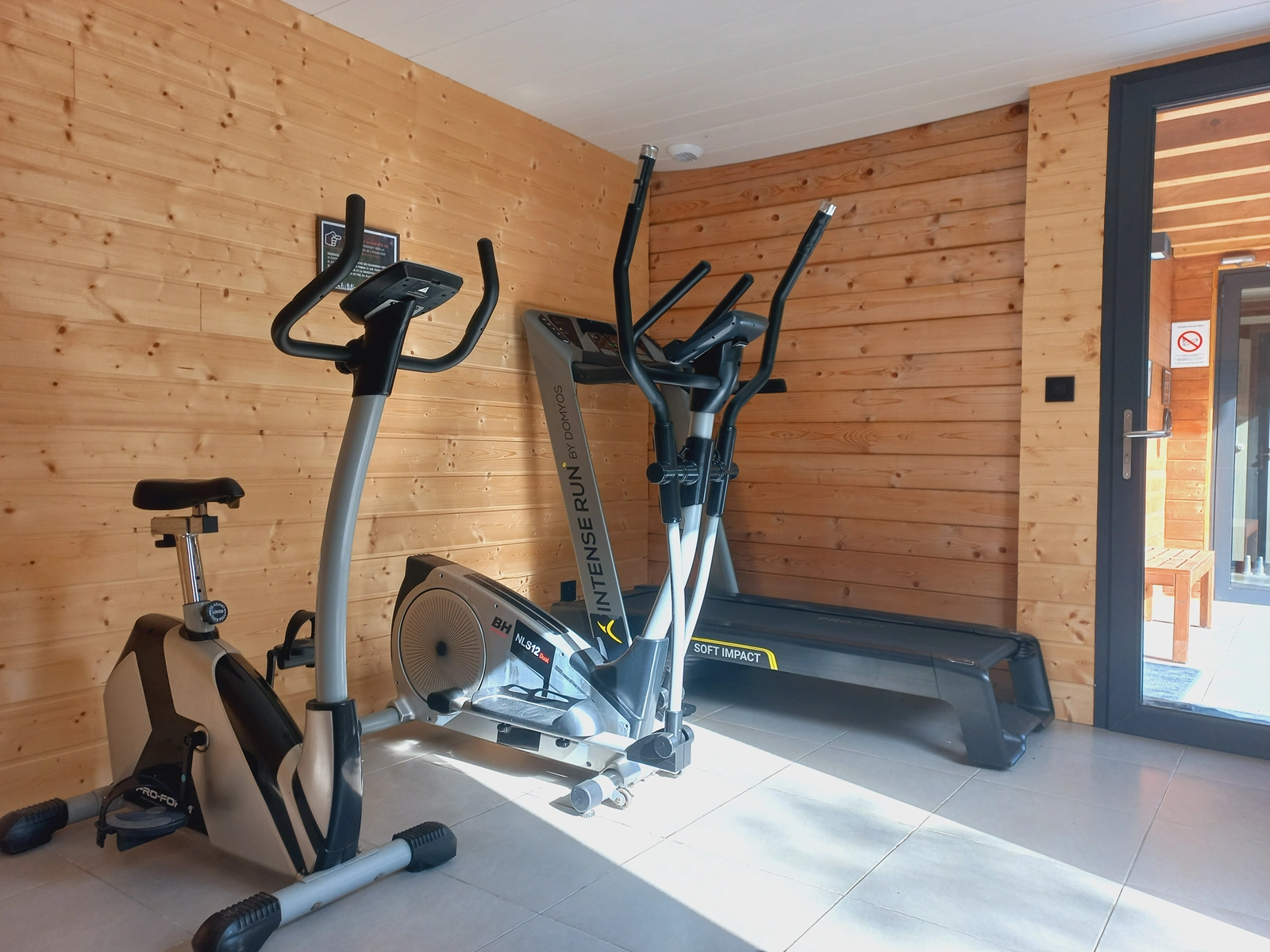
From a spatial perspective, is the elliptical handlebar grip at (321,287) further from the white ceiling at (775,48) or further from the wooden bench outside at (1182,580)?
the wooden bench outside at (1182,580)

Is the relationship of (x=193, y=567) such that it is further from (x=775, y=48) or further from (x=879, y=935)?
(x=775, y=48)

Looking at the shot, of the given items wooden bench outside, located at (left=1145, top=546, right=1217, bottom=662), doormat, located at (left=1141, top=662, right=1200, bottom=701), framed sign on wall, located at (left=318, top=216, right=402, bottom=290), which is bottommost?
doormat, located at (left=1141, top=662, right=1200, bottom=701)

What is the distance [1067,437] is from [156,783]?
3.14 metres

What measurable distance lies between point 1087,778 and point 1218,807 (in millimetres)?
336

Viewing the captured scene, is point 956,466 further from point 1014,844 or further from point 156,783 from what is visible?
point 156,783

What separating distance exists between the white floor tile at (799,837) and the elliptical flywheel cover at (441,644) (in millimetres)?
927

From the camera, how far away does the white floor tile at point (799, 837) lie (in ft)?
6.79

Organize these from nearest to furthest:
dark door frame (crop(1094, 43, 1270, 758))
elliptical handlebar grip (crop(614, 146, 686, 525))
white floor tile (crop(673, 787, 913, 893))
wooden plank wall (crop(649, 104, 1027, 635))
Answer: white floor tile (crop(673, 787, 913, 893)) < elliptical handlebar grip (crop(614, 146, 686, 525)) < dark door frame (crop(1094, 43, 1270, 758)) < wooden plank wall (crop(649, 104, 1027, 635))

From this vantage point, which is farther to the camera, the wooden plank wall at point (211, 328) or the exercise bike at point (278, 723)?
the wooden plank wall at point (211, 328)

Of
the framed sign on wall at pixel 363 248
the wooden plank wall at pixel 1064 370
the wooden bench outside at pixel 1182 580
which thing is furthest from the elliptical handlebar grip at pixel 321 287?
the wooden bench outside at pixel 1182 580

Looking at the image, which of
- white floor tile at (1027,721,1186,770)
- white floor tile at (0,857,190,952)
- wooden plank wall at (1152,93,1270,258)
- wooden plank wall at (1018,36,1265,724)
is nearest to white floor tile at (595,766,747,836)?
white floor tile at (0,857,190,952)

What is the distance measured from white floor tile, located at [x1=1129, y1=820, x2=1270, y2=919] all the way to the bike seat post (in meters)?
2.24

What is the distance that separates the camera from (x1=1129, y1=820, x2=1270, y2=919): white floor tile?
196 centimetres

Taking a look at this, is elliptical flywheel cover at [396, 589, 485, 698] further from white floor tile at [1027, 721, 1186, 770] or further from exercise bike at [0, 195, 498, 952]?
white floor tile at [1027, 721, 1186, 770]
